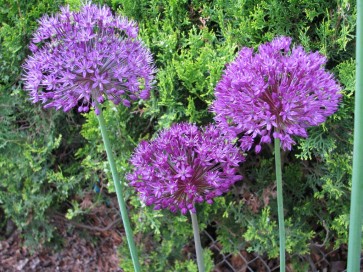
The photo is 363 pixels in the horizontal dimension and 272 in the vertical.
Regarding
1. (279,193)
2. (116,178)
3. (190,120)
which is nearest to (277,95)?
(279,193)

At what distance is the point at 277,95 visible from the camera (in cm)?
151

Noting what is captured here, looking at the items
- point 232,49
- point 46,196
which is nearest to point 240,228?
point 232,49

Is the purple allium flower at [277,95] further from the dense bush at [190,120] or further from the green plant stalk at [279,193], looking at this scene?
the dense bush at [190,120]

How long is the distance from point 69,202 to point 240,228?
4.16ft

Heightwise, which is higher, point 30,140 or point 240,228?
point 30,140

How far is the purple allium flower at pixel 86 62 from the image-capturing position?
162 centimetres

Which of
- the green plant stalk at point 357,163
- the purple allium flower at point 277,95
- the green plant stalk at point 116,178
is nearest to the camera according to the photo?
the green plant stalk at point 357,163

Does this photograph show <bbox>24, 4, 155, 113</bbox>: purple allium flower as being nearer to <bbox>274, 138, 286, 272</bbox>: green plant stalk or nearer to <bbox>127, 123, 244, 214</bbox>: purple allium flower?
<bbox>127, 123, 244, 214</bbox>: purple allium flower

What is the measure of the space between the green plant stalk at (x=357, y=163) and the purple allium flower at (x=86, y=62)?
74cm

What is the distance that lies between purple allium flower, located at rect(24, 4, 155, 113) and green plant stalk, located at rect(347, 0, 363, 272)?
737 mm

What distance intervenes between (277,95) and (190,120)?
3.24 ft

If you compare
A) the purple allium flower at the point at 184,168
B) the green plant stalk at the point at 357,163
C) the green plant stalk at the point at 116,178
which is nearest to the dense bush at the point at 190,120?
the purple allium flower at the point at 184,168

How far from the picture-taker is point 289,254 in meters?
2.89

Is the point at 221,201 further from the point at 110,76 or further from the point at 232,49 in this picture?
the point at 110,76
